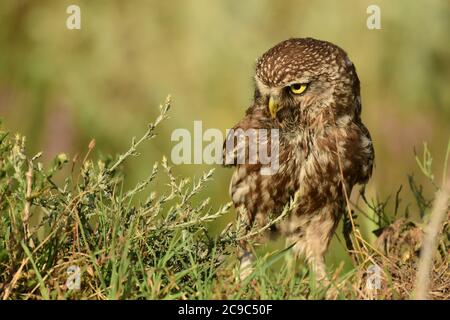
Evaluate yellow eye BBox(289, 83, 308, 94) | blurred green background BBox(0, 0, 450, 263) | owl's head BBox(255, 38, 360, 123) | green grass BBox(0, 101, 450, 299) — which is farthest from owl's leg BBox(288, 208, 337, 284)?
blurred green background BBox(0, 0, 450, 263)

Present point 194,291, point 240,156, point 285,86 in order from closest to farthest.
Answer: point 194,291 → point 285,86 → point 240,156

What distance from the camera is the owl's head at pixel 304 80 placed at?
5016 millimetres

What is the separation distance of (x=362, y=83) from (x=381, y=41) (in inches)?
13.8

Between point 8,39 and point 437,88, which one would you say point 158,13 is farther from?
point 437,88

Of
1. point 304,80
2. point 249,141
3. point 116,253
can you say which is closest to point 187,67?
point 249,141

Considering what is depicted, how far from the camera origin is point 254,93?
542 cm

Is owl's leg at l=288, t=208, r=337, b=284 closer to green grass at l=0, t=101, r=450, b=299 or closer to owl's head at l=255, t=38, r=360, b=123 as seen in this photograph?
owl's head at l=255, t=38, r=360, b=123

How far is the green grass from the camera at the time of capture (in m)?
3.72

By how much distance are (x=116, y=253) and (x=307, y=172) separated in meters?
1.66

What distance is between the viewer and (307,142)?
206 inches

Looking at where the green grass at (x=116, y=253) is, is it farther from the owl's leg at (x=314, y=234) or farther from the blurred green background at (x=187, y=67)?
A: the blurred green background at (x=187, y=67)

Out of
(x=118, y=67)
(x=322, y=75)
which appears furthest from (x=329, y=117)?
(x=118, y=67)

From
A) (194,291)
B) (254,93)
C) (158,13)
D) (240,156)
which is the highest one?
(158,13)

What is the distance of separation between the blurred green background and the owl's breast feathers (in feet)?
6.00
